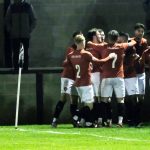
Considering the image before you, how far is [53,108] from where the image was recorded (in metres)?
22.4

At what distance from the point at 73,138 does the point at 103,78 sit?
3.83 m

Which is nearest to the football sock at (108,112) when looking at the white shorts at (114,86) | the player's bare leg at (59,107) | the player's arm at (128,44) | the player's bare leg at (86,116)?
the white shorts at (114,86)

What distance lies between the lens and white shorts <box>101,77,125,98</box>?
2044 cm

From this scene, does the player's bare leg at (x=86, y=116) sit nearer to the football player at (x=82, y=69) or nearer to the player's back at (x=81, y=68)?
the football player at (x=82, y=69)

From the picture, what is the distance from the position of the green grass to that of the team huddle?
2.23ft

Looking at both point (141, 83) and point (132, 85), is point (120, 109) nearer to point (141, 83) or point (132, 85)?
point (132, 85)

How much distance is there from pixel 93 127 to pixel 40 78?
102 inches

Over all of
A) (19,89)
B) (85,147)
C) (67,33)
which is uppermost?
(67,33)

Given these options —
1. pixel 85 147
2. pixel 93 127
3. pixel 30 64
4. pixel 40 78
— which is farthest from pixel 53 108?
pixel 85 147

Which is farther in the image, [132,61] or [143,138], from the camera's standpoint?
[132,61]

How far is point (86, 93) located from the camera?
20.1 meters

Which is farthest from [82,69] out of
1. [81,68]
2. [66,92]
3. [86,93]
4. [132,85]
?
[132,85]

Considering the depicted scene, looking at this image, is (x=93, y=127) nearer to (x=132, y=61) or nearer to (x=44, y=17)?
(x=132, y=61)

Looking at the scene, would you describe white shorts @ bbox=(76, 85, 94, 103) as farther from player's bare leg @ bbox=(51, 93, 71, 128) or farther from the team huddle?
player's bare leg @ bbox=(51, 93, 71, 128)
